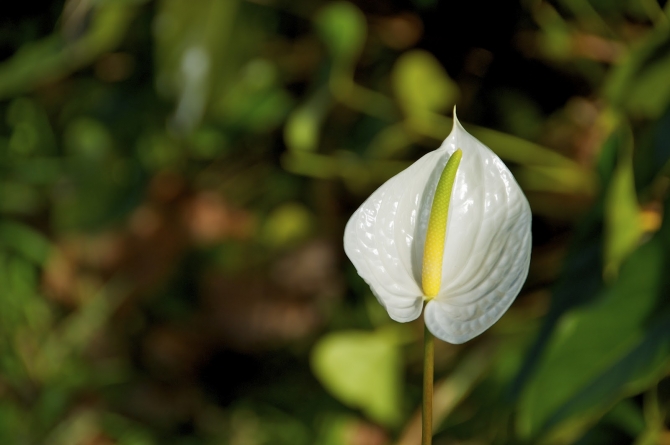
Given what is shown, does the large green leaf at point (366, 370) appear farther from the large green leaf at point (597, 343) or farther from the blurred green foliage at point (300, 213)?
the large green leaf at point (597, 343)

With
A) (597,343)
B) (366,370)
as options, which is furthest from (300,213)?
(597,343)

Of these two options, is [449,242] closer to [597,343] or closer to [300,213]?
[597,343]

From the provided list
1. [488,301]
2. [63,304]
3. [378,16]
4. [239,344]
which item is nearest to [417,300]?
[488,301]

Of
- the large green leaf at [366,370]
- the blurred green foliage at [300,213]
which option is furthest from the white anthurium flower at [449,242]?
the large green leaf at [366,370]

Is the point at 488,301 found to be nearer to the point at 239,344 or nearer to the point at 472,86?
the point at 472,86

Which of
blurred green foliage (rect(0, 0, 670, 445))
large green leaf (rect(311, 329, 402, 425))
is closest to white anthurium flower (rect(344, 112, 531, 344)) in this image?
blurred green foliage (rect(0, 0, 670, 445))
